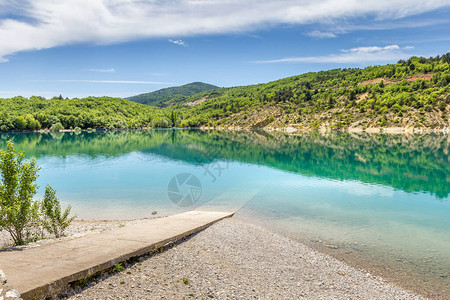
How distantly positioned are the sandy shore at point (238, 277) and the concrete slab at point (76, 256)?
19.7 inches

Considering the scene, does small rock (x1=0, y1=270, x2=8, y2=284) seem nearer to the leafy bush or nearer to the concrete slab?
the concrete slab

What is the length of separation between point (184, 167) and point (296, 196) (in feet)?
76.6

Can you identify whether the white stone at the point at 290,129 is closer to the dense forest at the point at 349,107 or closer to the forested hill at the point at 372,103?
the forested hill at the point at 372,103

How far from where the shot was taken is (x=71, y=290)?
8.49m

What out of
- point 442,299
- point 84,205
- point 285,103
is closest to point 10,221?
point 84,205

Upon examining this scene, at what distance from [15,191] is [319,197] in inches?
906

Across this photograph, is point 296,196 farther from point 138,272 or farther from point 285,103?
point 285,103

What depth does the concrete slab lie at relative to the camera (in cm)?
811

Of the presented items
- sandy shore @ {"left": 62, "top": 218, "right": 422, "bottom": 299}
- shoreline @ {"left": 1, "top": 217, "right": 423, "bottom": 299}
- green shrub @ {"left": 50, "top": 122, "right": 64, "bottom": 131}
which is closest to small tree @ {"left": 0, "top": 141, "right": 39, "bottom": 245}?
shoreline @ {"left": 1, "top": 217, "right": 423, "bottom": 299}

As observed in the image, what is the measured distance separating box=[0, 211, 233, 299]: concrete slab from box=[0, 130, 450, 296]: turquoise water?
24.4 ft

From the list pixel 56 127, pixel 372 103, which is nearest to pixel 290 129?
pixel 372 103

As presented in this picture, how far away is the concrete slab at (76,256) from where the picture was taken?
8.11 m

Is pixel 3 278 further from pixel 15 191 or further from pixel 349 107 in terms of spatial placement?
pixel 349 107

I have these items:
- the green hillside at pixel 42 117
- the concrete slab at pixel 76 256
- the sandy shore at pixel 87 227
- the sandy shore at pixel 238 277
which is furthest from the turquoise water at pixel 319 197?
the green hillside at pixel 42 117
